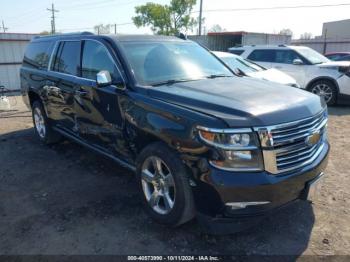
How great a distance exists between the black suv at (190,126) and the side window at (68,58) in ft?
0.10

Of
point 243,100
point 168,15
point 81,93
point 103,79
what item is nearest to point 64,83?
point 81,93

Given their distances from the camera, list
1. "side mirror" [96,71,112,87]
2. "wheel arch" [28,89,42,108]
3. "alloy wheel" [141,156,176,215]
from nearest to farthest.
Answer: "alloy wheel" [141,156,176,215] → "side mirror" [96,71,112,87] → "wheel arch" [28,89,42,108]

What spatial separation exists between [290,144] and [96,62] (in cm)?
258

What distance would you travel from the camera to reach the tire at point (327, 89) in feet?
31.2

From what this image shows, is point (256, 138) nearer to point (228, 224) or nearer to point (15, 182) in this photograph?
point (228, 224)

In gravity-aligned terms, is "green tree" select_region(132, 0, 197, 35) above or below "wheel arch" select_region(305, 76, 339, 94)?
above

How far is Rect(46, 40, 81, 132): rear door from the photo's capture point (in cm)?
463

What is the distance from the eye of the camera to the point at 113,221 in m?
3.52

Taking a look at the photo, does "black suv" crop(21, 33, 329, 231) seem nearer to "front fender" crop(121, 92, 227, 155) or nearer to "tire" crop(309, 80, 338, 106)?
"front fender" crop(121, 92, 227, 155)

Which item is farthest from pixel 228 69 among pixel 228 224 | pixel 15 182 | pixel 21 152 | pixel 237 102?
pixel 21 152

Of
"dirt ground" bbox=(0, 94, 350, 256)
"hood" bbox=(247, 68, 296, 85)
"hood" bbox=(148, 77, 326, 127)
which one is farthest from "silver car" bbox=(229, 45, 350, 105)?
"hood" bbox=(148, 77, 326, 127)

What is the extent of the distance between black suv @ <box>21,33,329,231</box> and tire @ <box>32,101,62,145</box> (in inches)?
49.5

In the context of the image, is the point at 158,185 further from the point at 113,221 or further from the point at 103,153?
the point at 103,153

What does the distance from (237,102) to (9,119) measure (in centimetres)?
739
